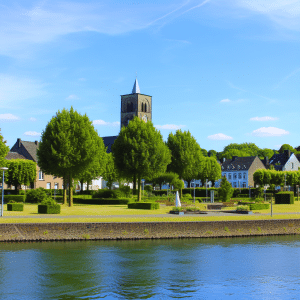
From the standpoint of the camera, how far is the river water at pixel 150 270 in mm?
20219

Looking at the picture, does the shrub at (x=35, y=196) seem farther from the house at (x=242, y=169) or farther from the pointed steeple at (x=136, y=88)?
the pointed steeple at (x=136, y=88)

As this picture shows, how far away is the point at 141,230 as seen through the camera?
34344 mm

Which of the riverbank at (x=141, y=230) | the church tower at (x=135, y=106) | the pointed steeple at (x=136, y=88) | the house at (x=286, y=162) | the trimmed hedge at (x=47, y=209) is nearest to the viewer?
the riverbank at (x=141, y=230)

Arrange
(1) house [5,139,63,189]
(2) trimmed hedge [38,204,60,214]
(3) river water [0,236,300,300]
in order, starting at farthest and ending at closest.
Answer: (1) house [5,139,63,189], (2) trimmed hedge [38,204,60,214], (3) river water [0,236,300,300]

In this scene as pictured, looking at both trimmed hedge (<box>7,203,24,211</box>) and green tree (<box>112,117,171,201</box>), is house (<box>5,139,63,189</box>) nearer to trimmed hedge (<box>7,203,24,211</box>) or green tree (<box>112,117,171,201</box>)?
green tree (<box>112,117,171,201</box>)

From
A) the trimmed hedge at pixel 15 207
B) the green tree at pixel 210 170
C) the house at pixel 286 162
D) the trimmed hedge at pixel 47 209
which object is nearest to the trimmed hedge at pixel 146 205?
the trimmed hedge at pixel 47 209

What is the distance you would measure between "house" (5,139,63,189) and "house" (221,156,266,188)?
195 ft

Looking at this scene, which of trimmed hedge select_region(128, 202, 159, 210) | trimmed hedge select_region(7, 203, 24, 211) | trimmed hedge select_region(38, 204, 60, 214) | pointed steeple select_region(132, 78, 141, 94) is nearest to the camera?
trimmed hedge select_region(38, 204, 60, 214)

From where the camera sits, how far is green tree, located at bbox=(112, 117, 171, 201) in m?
62.2

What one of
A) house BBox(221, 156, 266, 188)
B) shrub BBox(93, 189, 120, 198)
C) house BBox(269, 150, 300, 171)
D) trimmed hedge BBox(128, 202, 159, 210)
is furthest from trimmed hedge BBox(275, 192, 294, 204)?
house BBox(269, 150, 300, 171)

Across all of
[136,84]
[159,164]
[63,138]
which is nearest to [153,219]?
[63,138]

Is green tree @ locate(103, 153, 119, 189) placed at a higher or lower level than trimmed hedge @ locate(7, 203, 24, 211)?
higher

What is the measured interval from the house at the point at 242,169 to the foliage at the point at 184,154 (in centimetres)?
5410

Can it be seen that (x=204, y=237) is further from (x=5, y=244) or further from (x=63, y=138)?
(x=63, y=138)
